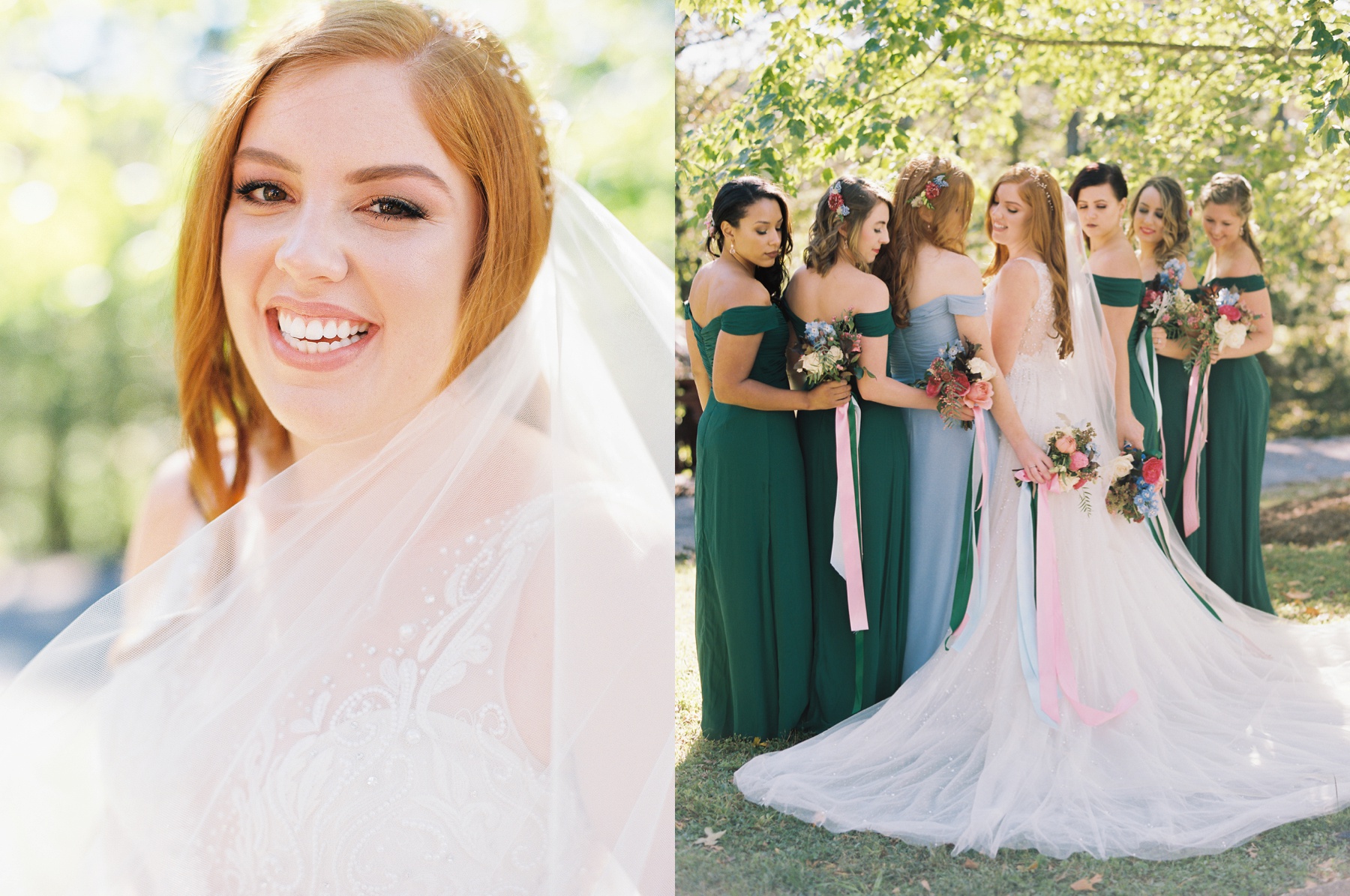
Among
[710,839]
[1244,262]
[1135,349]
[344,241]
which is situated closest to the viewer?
[344,241]

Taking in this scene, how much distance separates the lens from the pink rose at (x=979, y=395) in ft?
14.6

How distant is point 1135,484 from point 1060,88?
5085 mm

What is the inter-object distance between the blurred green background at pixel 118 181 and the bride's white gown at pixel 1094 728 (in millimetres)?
2374

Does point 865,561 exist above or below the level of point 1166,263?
below

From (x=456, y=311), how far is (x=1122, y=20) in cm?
741

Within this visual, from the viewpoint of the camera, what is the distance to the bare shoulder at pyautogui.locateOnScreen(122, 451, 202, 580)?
94.0 inches

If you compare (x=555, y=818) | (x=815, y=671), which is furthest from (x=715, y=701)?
(x=555, y=818)

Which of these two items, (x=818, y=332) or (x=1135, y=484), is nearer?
(x=818, y=332)

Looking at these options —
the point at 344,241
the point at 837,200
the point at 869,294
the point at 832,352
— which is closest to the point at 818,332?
the point at 832,352

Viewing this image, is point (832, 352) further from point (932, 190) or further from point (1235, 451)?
point (1235, 451)

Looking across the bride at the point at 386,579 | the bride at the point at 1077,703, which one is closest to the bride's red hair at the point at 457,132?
the bride at the point at 386,579

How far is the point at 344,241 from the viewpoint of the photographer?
6.17ft

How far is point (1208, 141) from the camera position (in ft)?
27.0

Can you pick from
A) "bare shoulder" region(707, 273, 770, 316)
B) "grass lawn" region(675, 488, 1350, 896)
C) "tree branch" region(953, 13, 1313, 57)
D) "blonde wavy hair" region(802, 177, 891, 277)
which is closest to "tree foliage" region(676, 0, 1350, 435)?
"tree branch" region(953, 13, 1313, 57)
